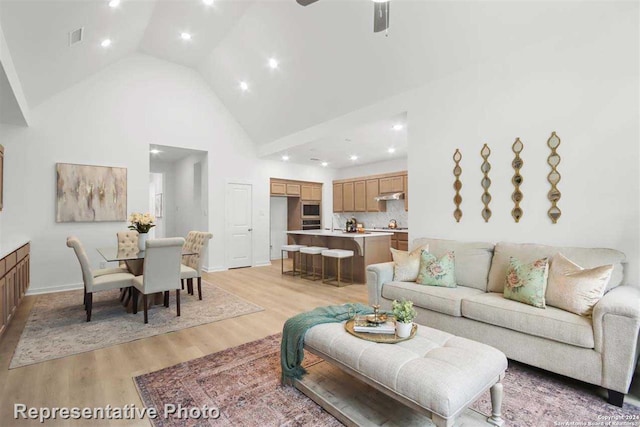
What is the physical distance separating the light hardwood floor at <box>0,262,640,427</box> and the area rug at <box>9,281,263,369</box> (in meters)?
0.10

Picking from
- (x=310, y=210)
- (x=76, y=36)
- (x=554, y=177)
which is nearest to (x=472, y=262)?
(x=554, y=177)

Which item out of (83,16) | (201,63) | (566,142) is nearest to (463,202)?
(566,142)

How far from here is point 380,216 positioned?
338 inches

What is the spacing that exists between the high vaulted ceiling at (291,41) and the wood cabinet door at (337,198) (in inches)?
120

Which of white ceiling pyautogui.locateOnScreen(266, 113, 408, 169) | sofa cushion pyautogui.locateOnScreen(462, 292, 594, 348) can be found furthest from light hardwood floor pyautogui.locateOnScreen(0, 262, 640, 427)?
white ceiling pyautogui.locateOnScreen(266, 113, 408, 169)

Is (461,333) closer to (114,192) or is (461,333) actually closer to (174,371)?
(174,371)

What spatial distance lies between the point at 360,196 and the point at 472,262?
535cm

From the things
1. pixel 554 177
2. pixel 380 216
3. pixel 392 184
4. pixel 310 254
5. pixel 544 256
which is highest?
pixel 392 184

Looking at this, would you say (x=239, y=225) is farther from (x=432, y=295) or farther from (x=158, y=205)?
(x=432, y=295)

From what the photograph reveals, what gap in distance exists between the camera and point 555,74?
120 inches

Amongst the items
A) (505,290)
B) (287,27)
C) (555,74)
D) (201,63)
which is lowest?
(505,290)

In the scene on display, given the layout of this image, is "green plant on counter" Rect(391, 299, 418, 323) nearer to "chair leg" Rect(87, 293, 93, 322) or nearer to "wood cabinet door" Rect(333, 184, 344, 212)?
"chair leg" Rect(87, 293, 93, 322)

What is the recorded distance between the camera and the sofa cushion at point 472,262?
10.5 ft

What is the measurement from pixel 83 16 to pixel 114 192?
3.04m
